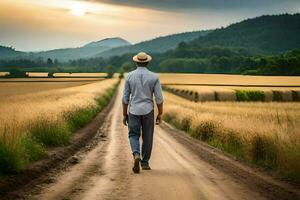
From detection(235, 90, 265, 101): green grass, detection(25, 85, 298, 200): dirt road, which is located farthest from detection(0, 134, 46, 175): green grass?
detection(235, 90, 265, 101): green grass

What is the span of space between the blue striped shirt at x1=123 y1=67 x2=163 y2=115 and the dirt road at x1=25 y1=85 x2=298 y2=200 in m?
1.42

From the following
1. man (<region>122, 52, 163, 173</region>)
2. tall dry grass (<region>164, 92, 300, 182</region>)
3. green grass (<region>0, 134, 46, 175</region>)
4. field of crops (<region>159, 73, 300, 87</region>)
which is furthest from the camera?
field of crops (<region>159, 73, 300, 87</region>)

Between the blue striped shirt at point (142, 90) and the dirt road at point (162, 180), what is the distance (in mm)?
1416

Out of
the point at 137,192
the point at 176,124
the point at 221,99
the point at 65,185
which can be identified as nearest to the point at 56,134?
the point at 65,185

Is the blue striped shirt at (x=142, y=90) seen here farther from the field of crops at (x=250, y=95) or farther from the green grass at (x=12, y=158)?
the field of crops at (x=250, y=95)

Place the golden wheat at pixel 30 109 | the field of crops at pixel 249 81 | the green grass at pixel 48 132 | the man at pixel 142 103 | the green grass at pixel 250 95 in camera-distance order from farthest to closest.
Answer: the field of crops at pixel 249 81 → the green grass at pixel 250 95 → the green grass at pixel 48 132 → the golden wheat at pixel 30 109 → the man at pixel 142 103

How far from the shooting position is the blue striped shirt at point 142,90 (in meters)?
11.9

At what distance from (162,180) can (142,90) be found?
2.50m

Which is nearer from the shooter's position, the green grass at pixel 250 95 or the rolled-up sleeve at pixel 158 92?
the rolled-up sleeve at pixel 158 92

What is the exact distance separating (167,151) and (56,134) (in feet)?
13.0

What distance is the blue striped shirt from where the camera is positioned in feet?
38.9

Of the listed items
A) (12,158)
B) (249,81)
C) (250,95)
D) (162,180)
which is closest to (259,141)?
(162,180)

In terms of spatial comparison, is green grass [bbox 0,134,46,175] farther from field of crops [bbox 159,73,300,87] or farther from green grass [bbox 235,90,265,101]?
field of crops [bbox 159,73,300,87]

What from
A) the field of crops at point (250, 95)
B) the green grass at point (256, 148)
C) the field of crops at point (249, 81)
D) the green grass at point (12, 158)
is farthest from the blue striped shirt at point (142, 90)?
the field of crops at point (249, 81)
